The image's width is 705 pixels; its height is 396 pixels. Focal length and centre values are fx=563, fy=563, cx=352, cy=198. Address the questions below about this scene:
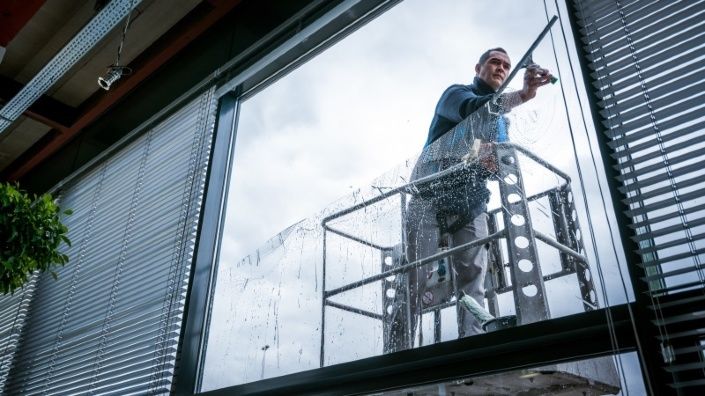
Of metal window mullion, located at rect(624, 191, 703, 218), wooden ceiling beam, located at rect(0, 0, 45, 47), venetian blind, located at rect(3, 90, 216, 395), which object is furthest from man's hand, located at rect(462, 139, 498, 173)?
wooden ceiling beam, located at rect(0, 0, 45, 47)

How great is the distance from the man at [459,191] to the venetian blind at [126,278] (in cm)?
107

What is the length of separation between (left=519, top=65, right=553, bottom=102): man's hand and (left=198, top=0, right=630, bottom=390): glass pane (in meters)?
0.03

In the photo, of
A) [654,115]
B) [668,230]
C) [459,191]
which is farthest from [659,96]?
[459,191]

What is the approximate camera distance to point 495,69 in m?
1.69

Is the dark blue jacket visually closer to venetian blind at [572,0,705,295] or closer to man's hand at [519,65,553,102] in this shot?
man's hand at [519,65,553,102]

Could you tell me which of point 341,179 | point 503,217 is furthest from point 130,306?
point 503,217

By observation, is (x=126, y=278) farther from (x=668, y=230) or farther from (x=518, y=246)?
(x=668, y=230)

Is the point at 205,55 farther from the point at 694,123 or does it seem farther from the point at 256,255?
the point at 694,123

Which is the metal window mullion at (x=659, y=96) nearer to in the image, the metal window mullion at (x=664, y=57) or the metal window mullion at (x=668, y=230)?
the metal window mullion at (x=664, y=57)

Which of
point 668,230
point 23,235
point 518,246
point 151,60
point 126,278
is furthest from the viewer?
point 151,60

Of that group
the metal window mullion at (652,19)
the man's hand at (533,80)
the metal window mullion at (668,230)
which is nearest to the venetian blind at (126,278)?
the man's hand at (533,80)

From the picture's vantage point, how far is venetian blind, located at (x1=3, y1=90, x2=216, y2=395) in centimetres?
229

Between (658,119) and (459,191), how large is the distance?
583 mm

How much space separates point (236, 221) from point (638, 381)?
1.79m
